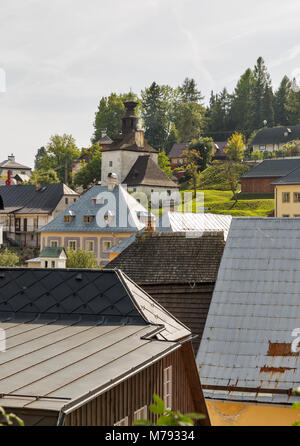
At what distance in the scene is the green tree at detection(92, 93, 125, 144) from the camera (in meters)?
116

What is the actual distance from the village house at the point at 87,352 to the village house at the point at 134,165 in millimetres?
70176

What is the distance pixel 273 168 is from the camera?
86.0 meters

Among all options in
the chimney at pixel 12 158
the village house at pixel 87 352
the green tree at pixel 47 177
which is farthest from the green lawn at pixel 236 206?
the chimney at pixel 12 158

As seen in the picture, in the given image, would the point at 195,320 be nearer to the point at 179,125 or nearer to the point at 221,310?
the point at 221,310

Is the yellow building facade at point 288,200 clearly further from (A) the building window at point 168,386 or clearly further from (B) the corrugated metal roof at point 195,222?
(A) the building window at point 168,386

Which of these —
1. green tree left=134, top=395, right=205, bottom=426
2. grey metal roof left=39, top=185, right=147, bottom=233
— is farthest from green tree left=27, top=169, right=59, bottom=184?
green tree left=134, top=395, right=205, bottom=426

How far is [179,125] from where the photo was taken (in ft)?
414

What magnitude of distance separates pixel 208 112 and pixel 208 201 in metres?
58.1

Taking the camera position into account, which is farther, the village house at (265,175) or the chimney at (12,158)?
the chimney at (12,158)

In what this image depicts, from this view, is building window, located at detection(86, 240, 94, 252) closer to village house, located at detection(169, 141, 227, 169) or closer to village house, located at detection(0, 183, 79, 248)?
village house, located at detection(0, 183, 79, 248)

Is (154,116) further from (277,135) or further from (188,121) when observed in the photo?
(277,135)

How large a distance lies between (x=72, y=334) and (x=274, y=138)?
365 feet

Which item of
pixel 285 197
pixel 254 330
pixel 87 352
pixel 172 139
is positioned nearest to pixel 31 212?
pixel 285 197

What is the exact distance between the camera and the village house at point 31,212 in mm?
78438
